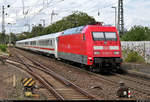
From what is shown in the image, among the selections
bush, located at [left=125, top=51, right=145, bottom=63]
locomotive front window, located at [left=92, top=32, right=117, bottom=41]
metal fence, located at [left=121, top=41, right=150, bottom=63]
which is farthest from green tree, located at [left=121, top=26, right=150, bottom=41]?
locomotive front window, located at [left=92, top=32, right=117, bottom=41]

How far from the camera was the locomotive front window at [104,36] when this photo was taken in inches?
630

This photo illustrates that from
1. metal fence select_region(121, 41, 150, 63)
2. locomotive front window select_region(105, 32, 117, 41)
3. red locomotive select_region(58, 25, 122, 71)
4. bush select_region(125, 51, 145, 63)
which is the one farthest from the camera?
bush select_region(125, 51, 145, 63)

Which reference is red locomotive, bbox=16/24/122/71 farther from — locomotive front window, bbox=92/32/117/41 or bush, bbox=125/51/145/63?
bush, bbox=125/51/145/63

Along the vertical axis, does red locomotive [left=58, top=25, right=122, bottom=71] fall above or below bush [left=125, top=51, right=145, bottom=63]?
above

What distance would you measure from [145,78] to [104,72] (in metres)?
3.76

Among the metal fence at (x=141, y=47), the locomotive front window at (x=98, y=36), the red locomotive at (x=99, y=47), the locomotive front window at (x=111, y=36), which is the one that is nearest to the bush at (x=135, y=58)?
the metal fence at (x=141, y=47)

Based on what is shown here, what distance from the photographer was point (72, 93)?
9.82 metres

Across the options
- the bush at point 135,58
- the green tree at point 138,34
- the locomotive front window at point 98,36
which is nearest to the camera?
the locomotive front window at point 98,36

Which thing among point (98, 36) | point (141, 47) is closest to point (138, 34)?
point (141, 47)

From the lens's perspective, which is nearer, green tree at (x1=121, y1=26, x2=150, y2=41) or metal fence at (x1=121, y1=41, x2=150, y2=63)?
metal fence at (x1=121, y1=41, x2=150, y2=63)

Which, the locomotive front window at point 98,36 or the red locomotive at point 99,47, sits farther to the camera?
the locomotive front window at point 98,36

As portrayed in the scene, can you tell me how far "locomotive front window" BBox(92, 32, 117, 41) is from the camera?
15992mm

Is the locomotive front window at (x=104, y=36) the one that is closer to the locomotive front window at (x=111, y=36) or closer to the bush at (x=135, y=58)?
the locomotive front window at (x=111, y=36)

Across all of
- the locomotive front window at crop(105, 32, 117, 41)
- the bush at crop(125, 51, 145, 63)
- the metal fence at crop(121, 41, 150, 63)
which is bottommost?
the bush at crop(125, 51, 145, 63)
